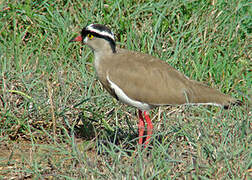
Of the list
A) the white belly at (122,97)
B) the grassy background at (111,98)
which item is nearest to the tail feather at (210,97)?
the grassy background at (111,98)

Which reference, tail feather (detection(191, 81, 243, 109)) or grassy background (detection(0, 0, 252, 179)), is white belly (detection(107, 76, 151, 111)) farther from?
tail feather (detection(191, 81, 243, 109))

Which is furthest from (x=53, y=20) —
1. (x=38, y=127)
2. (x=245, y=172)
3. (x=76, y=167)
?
(x=245, y=172)

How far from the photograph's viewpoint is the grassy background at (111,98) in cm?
417

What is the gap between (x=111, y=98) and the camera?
581 centimetres

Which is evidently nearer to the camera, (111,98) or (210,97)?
(210,97)

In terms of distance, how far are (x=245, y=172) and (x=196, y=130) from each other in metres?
0.76

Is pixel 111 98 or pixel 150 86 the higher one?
pixel 150 86

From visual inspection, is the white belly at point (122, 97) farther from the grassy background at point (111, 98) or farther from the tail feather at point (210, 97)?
the tail feather at point (210, 97)

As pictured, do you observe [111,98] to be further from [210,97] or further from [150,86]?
[210,97]

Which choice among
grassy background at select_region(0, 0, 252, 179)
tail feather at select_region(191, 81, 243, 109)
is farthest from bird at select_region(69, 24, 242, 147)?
grassy background at select_region(0, 0, 252, 179)

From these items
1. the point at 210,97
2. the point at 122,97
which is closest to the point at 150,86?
the point at 122,97

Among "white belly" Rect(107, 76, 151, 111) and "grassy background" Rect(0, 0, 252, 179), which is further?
"white belly" Rect(107, 76, 151, 111)

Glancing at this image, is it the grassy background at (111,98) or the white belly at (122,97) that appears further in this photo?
the white belly at (122,97)

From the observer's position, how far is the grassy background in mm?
4168
